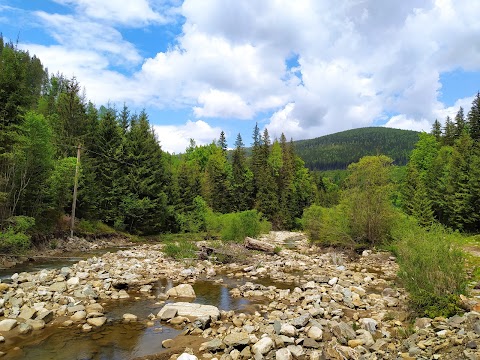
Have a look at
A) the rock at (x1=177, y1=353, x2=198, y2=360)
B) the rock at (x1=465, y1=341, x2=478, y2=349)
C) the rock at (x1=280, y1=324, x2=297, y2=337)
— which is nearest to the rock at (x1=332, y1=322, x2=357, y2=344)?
the rock at (x1=280, y1=324, x2=297, y2=337)

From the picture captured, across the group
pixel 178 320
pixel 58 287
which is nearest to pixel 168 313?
pixel 178 320

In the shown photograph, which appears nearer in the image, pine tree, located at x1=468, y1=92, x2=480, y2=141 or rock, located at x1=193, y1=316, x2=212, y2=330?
rock, located at x1=193, y1=316, x2=212, y2=330

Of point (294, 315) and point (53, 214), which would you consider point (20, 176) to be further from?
point (294, 315)

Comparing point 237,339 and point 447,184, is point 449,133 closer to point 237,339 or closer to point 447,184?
point 447,184

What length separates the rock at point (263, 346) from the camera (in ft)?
24.1

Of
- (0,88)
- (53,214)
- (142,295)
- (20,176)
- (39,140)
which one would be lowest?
(142,295)

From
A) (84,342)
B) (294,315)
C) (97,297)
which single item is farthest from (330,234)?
(84,342)

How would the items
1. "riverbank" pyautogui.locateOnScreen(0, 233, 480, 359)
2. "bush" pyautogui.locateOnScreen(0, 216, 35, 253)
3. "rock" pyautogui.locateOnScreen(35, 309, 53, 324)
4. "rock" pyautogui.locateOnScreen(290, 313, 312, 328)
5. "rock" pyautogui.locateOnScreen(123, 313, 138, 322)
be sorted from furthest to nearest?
"bush" pyautogui.locateOnScreen(0, 216, 35, 253) < "rock" pyautogui.locateOnScreen(123, 313, 138, 322) < "rock" pyautogui.locateOnScreen(35, 309, 53, 324) < "rock" pyautogui.locateOnScreen(290, 313, 312, 328) < "riverbank" pyautogui.locateOnScreen(0, 233, 480, 359)

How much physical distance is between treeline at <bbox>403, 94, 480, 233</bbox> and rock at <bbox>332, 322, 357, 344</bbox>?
1182 inches

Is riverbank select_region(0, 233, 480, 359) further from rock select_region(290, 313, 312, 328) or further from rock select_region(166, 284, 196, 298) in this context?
rock select_region(166, 284, 196, 298)

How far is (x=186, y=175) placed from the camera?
151ft

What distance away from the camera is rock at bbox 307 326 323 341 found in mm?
8124

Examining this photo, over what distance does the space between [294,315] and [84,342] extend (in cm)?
583

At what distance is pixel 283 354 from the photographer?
23.2 feet
